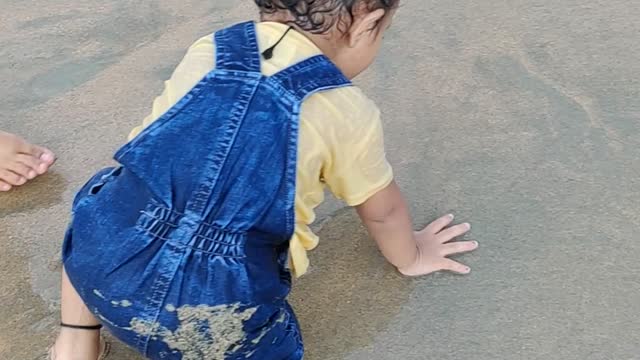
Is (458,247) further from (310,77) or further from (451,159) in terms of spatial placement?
(310,77)

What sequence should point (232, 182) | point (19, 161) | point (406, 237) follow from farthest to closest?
point (19, 161) → point (406, 237) → point (232, 182)

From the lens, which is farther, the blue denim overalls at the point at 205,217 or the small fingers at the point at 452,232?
the small fingers at the point at 452,232

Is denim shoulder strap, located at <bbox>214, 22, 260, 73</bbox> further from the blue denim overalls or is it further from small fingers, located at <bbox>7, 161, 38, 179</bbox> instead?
small fingers, located at <bbox>7, 161, 38, 179</bbox>

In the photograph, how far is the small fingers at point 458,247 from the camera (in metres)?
1.49

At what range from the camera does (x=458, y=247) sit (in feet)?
4.92

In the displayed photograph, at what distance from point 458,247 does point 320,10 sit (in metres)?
0.53

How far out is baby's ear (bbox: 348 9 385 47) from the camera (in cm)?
117

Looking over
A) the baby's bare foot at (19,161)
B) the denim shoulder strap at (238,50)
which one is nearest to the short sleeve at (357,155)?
the denim shoulder strap at (238,50)

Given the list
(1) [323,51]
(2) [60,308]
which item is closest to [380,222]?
(1) [323,51]

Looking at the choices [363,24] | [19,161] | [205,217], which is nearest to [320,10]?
[363,24]

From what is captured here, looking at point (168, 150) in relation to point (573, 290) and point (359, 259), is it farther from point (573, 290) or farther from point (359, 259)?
point (573, 290)

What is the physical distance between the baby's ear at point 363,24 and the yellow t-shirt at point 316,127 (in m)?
0.06

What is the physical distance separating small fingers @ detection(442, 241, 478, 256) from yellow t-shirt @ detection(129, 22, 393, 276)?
0.96 ft

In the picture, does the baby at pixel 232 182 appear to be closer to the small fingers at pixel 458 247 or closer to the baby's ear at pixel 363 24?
the baby's ear at pixel 363 24
